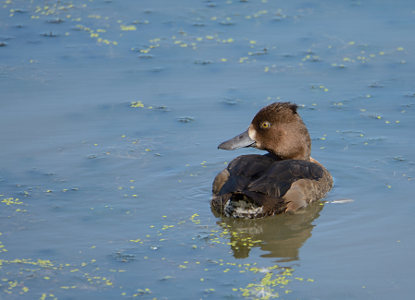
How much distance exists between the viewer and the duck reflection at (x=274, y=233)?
21.7 ft

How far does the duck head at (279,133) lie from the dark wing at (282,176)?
303 mm

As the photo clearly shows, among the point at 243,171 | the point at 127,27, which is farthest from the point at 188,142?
the point at 127,27

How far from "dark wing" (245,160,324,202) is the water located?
0.91 feet

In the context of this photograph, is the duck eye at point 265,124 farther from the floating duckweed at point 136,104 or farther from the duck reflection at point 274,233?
the floating duckweed at point 136,104

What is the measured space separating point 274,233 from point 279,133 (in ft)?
A: 4.69

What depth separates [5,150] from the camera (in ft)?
28.2

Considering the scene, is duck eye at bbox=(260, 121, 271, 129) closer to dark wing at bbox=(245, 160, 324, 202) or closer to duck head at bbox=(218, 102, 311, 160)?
duck head at bbox=(218, 102, 311, 160)

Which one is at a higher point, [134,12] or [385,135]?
[134,12]

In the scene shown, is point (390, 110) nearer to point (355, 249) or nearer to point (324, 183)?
point (324, 183)

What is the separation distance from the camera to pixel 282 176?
7.57 meters

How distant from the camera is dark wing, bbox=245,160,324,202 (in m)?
7.37

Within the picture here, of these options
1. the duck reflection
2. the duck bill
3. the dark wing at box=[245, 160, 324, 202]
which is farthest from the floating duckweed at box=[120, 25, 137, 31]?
the duck reflection

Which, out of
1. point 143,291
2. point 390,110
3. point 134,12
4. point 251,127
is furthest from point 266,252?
point 134,12

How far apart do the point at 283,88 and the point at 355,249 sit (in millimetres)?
3814
